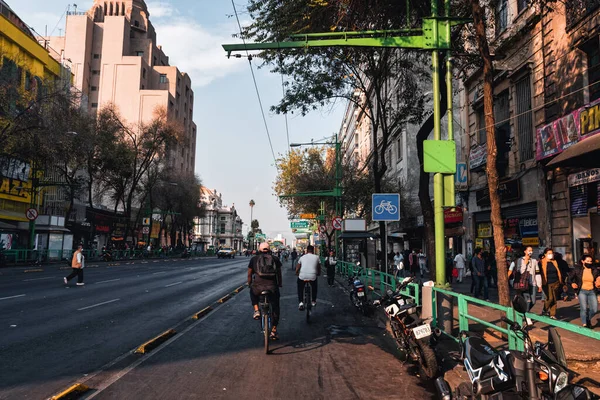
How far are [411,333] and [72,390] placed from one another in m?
4.24

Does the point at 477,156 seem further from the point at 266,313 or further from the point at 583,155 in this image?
the point at 266,313

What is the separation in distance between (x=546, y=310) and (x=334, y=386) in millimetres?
7638

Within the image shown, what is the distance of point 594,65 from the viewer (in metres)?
14.2

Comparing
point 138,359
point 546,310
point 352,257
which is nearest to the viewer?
point 138,359

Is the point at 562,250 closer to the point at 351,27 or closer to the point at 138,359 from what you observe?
the point at 351,27

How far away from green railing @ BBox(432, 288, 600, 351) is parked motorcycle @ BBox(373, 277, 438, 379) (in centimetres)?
55

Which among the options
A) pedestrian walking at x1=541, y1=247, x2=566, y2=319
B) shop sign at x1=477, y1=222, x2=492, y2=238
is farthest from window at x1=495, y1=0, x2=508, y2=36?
pedestrian walking at x1=541, y1=247, x2=566, y2=319

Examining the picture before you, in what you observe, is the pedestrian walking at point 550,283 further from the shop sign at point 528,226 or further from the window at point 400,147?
the window at point 400,147

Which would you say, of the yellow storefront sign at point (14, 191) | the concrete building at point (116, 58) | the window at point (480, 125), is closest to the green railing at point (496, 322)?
the window at point (480, 125)

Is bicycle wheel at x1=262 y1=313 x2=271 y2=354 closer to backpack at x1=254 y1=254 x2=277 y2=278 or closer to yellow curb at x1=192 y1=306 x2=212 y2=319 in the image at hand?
backpack at x1=254 y1=254 x2=277 y2=278

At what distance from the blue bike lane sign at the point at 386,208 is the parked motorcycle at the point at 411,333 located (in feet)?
22.0

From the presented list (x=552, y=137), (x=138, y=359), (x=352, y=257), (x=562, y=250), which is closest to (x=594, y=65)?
(x=552, y=137)

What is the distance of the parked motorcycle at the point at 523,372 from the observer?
11.9ft

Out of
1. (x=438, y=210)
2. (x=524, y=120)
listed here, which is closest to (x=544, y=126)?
(x=524, y=120)
